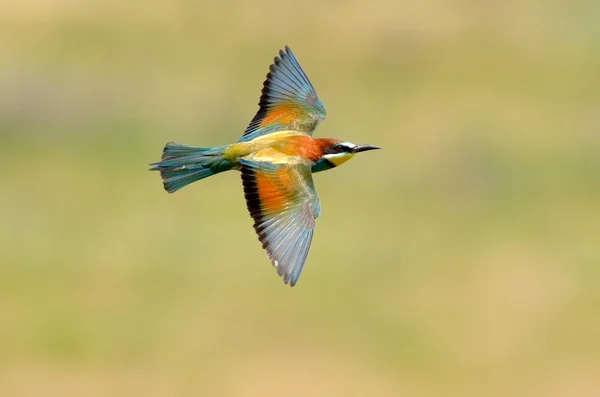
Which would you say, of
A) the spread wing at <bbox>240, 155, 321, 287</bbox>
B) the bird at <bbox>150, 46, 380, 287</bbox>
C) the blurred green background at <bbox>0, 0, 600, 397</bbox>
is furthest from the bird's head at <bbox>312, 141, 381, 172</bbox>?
the blurred green background at <bbox>0, 0, 600, 397</bbox>

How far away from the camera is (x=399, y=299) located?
45.5 feet

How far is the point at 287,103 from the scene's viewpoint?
4.87 m

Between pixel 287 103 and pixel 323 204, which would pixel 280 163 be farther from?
pixel 323 204

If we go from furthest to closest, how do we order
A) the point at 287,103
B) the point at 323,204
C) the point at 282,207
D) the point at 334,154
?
the point at 323,204, the point at 287,103, the point at 334,154, the point at 282,207

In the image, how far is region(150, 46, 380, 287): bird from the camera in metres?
4.17

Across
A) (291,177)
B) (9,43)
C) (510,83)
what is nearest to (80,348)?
(9,43)

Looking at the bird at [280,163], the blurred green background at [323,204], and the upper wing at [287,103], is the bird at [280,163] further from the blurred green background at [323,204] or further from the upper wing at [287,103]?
the blurred green background at [323,204]

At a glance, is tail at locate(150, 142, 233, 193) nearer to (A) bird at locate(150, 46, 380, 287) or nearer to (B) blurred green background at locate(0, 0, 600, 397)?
(A) bird at locate(150, 46, 380, 287)

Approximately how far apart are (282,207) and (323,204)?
9367mm

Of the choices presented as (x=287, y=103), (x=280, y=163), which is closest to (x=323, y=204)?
(x=287, y=103)

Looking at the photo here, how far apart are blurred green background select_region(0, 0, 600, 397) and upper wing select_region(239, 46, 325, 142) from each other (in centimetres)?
670

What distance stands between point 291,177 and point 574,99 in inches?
513

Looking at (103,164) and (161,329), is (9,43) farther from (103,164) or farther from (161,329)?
(161,329)

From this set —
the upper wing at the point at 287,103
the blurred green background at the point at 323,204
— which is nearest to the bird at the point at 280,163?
the upper wing at the point at 287,103
